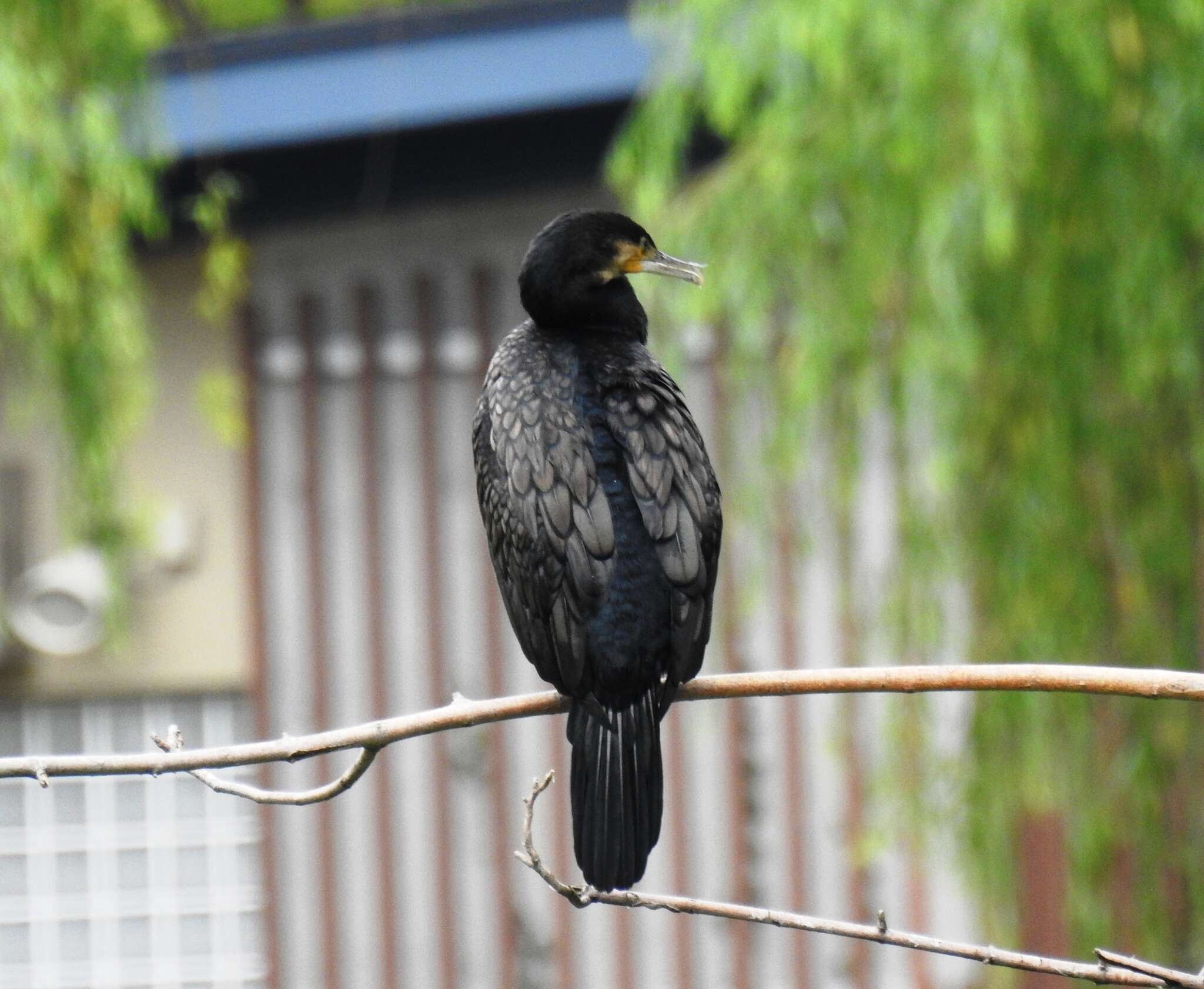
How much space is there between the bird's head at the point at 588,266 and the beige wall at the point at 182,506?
2.92m

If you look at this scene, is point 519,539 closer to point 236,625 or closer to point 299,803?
point 299,803

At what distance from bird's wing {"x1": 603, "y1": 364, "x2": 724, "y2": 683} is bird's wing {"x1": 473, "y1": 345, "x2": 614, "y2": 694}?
0.04m

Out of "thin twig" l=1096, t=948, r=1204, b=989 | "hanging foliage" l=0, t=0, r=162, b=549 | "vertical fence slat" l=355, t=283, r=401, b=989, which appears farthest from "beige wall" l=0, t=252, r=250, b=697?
"thin twig" l=1096, t=948, r=1204, b=989

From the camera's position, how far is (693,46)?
296 centimetres

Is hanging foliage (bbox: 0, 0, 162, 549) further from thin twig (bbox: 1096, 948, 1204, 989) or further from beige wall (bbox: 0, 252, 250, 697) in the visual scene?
thin twig (bbox: 1096, 948, 1204, 989)

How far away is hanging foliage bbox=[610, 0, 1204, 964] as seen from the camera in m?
2.70

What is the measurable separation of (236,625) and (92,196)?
5.85 feet

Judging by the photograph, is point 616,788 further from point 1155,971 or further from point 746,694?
point 1155,971

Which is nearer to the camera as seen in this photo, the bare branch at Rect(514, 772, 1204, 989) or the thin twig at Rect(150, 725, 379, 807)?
the bare branch at Rect(514, 772, 1204, 989)

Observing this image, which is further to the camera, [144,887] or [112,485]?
[144,887]

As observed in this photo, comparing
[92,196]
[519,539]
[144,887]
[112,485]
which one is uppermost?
[92,196]

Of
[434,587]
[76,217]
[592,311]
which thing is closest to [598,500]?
[592,311]

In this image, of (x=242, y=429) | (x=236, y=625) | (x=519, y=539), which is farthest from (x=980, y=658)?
(x=236, y=625)

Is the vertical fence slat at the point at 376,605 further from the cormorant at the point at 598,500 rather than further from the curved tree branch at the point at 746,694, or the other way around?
the curved tree branch at the point at 746,694
